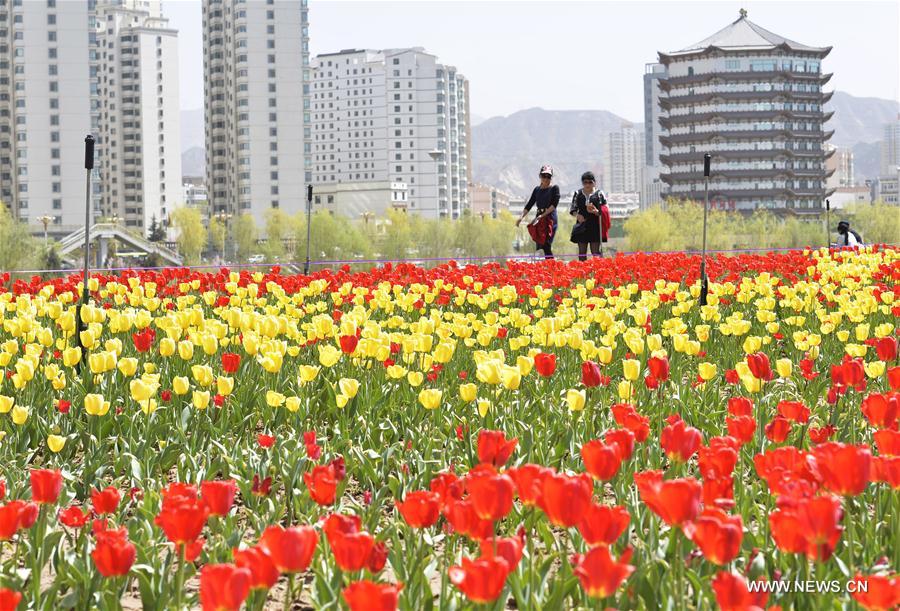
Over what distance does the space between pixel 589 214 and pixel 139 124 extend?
122 metres

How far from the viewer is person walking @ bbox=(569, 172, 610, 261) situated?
1417cm

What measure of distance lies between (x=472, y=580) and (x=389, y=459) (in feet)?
7.89

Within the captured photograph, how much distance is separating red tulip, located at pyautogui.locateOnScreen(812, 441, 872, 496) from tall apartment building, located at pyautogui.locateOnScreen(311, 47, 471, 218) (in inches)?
6110

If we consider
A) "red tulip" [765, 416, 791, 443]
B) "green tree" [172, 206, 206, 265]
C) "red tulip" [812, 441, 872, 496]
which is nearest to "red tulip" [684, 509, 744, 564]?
"red tulip" [812, 441, 872, 496]

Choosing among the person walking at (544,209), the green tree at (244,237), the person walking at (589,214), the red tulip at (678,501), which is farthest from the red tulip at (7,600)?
the green tree at (244,237)

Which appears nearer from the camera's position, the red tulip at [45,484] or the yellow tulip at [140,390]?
the red tulip at [45,484]

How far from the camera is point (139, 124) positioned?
129375 millimetres

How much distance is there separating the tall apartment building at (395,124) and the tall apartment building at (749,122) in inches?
1650

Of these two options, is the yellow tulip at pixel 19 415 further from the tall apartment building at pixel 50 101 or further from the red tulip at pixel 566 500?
the tall apartment building at pixel 50 101

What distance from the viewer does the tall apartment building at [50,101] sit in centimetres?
9388

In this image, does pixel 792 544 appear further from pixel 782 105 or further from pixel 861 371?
pixel 782 105

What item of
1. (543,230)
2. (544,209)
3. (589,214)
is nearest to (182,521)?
(544,209)

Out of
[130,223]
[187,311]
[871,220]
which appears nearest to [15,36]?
[130,223]

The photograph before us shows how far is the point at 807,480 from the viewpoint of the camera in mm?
2564
